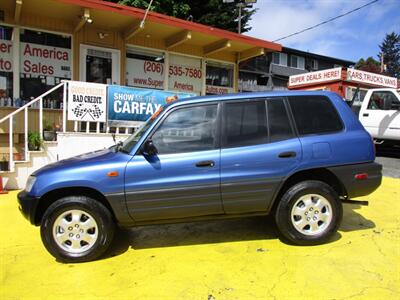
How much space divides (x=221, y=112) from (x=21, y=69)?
6.53 meters

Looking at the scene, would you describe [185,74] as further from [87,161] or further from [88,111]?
[87,161]

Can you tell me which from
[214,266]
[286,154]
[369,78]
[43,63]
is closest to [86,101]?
[43,63]

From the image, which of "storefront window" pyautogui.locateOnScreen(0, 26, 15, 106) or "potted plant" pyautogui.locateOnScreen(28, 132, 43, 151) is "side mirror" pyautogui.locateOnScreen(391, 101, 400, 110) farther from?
"storefront window" pyautogui.locateOnScreen(0, 26, 15, 106)

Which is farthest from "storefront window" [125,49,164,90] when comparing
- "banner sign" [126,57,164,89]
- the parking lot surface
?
the parking lot surface

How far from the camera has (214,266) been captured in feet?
12.8

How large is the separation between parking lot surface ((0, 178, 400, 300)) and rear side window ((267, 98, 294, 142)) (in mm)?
1298

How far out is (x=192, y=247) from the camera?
4.43 meters

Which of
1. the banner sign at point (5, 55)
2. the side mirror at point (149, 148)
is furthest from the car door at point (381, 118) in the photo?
the banner sign at point (5, 55)

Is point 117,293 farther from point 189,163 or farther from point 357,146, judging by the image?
point 357,146

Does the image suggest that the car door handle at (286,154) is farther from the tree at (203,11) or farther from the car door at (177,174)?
the tree at (203,11)

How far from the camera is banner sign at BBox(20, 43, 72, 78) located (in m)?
8.92

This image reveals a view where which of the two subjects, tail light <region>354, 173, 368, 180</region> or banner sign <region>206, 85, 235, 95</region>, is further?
banner sign <region>206, 85, 235, 95</region>

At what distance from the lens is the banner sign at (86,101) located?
785cm

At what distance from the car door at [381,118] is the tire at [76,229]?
9.45 metres
